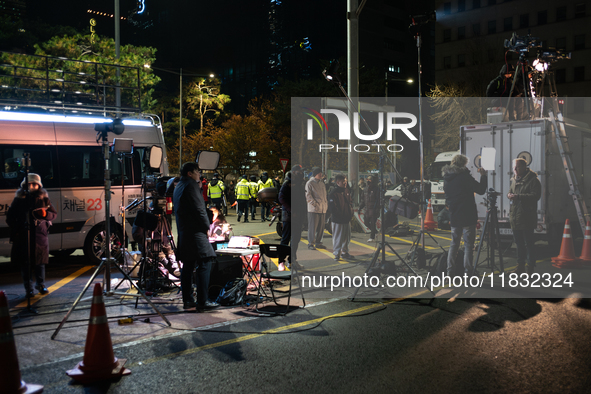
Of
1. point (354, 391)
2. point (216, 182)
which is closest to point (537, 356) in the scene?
point (354, 391)

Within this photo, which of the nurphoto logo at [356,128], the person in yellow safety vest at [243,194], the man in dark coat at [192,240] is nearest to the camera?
the man in dark coat at [192,240]

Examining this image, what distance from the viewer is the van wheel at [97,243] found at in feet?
31.1

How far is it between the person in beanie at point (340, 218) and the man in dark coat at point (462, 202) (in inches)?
117

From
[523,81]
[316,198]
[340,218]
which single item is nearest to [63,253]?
[316,198]

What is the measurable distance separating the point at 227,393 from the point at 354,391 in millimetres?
1007

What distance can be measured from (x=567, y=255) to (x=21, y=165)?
1046 cm

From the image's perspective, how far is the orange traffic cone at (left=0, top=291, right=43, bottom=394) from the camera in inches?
143

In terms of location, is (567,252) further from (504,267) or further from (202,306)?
(202,306)

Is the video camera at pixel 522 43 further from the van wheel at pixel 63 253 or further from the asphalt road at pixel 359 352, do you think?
the van wheel at pixel 63 253

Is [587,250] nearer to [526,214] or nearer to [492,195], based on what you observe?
[526,214]

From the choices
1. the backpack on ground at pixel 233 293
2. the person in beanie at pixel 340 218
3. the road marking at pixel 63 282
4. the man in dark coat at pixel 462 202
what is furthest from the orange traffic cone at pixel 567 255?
the road marking at pixel 63 282

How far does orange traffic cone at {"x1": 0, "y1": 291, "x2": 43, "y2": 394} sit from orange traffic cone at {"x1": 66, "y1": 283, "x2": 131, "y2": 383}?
0.36 meters

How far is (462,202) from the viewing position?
24.6 ft

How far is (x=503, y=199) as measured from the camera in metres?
10.9
